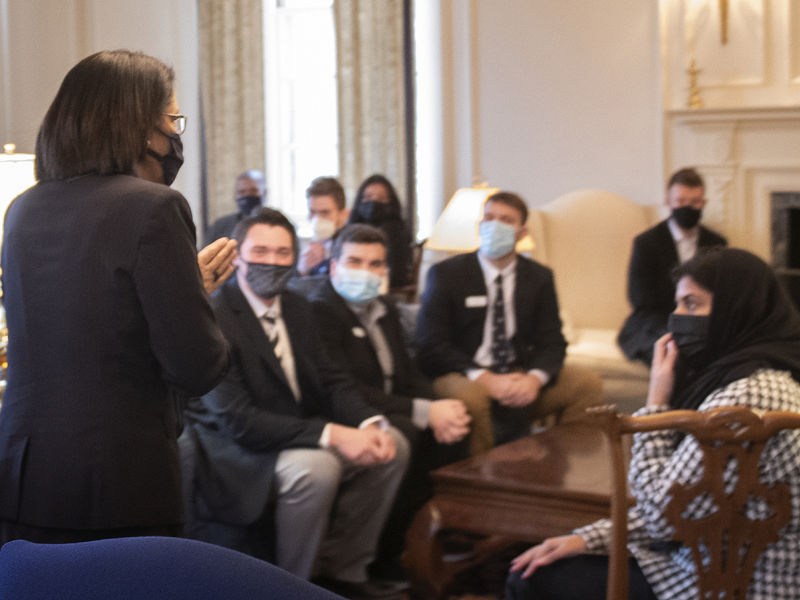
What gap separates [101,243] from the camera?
1759 mm

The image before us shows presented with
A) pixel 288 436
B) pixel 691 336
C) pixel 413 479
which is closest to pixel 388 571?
pixel 413 479

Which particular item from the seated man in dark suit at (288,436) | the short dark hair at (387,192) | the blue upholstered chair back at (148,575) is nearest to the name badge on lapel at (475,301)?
the seated man in dark suit at (288,436)

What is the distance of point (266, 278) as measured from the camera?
134 inches

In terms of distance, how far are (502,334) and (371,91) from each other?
10.5 ft

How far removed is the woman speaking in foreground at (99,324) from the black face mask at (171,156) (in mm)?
39

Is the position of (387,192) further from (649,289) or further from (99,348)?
(99,348)

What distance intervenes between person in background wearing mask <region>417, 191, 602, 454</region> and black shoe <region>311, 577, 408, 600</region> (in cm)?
86

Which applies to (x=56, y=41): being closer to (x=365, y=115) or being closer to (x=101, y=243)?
(x=365, y=115)

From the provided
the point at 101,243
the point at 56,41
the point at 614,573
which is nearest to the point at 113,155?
the point at 101,243

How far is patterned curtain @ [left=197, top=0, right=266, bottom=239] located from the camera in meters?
7.45

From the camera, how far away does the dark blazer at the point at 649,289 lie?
511cm

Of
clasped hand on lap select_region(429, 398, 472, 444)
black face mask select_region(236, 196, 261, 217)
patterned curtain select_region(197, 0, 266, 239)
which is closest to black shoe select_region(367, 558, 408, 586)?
clasped hand on lap select_region(429, 398, 472, 444)

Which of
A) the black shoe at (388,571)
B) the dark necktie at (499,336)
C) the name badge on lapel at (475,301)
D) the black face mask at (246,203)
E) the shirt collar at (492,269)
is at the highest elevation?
the black face mask at (246,203)

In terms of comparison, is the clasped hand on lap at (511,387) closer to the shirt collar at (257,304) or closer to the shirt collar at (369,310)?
the shirt collar at (369,310)
